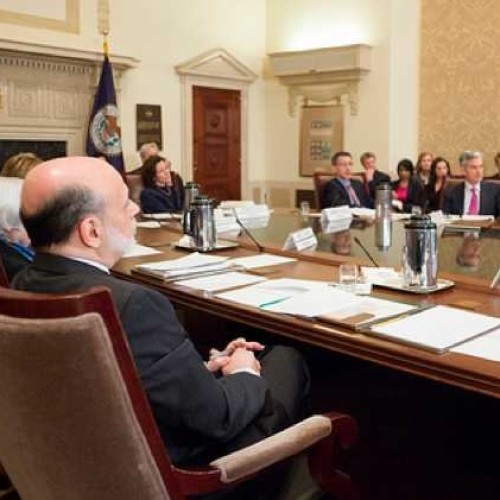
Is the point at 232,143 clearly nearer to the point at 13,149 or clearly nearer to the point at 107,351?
the point at 13,149

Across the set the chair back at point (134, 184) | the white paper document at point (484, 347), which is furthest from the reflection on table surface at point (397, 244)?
the chair back at point (134, 184)

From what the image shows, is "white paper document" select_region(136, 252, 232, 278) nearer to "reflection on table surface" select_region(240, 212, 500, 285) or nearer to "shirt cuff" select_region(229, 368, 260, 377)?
"reflection on table surface" select_region(240, 212, 500, 285)

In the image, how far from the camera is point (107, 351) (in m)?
1.04

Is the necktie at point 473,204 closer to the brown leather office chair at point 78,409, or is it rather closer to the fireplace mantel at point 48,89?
the brown leather office chair at point 78,409

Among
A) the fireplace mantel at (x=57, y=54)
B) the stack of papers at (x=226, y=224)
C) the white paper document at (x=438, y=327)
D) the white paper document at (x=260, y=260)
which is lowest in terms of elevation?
the white paper document at (x=438, y=327)

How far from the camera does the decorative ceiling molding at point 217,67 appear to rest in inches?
336

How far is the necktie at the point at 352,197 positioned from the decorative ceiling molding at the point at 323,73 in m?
3.10

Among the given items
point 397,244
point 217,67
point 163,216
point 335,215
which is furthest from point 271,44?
point 397,244

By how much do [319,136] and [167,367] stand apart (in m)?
8.02

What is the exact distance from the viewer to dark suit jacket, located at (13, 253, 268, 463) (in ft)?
4.22

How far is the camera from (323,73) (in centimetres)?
874

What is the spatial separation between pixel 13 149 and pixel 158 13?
247 cm

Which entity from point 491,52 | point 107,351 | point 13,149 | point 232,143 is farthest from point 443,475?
point 232,143

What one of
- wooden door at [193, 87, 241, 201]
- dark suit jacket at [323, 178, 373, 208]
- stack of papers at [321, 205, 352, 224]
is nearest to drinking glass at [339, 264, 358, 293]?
stack of papers at [321, 205, 352, 224]
